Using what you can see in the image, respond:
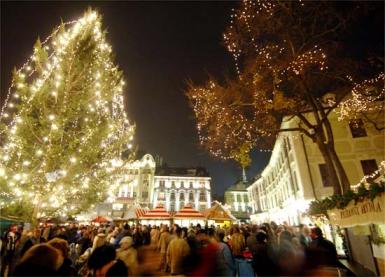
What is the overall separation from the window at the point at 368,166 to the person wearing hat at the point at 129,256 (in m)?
24.0

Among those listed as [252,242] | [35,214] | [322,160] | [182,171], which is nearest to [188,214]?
[35,214]

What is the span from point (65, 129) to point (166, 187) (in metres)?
56.5

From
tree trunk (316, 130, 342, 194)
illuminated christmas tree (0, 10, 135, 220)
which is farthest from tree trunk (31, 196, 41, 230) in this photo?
tree trunk (316, 130, 342, 194)

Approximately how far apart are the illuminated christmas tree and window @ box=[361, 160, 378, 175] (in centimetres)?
2055

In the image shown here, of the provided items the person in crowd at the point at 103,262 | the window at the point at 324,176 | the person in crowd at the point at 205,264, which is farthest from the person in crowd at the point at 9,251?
the window at the point at 324,176

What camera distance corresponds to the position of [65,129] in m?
12.6

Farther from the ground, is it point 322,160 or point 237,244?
point 322,160

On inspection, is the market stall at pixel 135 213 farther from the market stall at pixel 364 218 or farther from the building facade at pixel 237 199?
the building facade at pixel 237 199

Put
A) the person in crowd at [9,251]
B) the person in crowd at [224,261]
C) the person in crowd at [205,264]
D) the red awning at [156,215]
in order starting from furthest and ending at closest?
the red awning at [156,215]
the person in crowd at [9,251]
the person in crowd at [224,261]
the person in crowd at [205,264]

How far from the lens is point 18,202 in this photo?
11.2m

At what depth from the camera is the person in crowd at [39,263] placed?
301 cm

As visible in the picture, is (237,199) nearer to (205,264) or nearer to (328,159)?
(328,159)

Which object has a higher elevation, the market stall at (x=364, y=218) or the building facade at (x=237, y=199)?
the building facade at (x=237, y=199)

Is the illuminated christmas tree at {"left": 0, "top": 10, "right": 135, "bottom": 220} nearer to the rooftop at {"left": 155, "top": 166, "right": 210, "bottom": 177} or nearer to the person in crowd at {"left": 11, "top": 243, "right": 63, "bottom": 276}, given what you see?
the person in crowd at {"left": 11, "top": 243, "right": 63, "bottom": 276}
